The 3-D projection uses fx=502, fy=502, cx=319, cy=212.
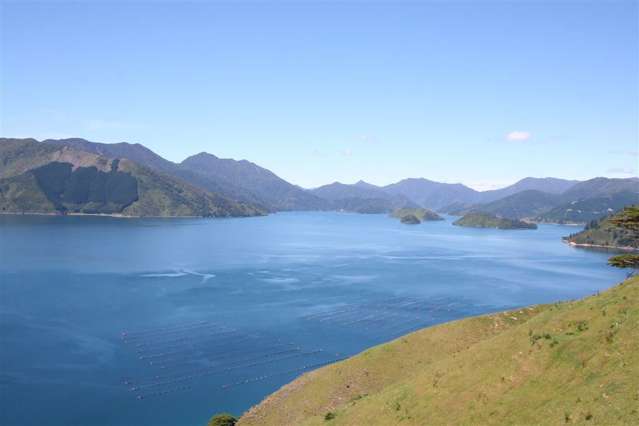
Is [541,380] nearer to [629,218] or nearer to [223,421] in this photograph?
[629,218]

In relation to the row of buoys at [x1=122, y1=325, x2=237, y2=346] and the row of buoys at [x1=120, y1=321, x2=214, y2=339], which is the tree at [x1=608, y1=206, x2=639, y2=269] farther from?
the row of buoys at [x1=120, y1=321, x2=214, y2=339]

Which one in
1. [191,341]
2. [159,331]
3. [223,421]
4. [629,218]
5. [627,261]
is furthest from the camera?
[159,331]

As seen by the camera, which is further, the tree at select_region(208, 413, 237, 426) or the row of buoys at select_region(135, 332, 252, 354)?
the row of buoys at select_region(135, 332, 252, 354)

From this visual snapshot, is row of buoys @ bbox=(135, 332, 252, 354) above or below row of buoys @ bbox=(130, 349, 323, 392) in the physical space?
above

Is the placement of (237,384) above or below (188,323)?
below

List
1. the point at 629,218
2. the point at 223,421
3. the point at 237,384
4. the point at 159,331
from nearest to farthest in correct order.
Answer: the point at 629,218 < the point at 223,421 < the point at 237,384 < the point at 159,331

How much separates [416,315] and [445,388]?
304 feet

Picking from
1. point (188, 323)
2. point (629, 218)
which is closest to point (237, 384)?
point (188, 323)

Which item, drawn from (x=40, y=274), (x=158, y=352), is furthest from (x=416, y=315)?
(x=40, y=274)

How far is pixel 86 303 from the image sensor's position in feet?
412

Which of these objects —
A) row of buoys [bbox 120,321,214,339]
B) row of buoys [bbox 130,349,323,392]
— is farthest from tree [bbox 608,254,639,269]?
row of buoys [bbox 120,321,214,339]

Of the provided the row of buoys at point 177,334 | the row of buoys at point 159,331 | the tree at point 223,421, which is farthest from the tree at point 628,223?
the row of buoys at point 159,331

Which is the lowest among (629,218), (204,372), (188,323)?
(204,372)

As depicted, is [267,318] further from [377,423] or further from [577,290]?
[577,290]
